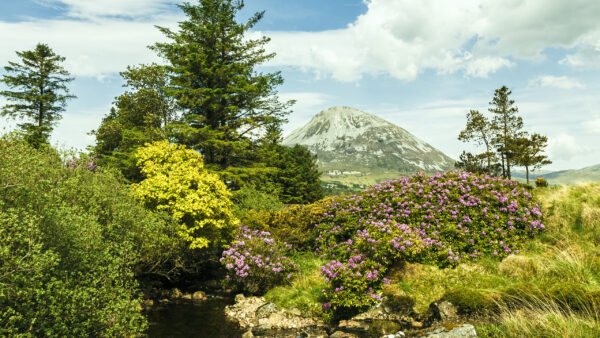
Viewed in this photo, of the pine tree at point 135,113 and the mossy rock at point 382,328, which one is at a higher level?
the pine tree at point 135,113

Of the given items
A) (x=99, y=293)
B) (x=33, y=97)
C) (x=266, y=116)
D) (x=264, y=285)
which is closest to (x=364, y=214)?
(x=264, y=285)

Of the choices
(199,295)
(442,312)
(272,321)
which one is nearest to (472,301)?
(442,312)

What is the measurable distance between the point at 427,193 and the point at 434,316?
6.07m

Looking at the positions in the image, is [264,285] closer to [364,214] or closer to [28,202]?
[364,214]

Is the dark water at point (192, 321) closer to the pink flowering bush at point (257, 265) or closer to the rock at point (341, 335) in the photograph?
the pink flowering bush at point (257, 265)

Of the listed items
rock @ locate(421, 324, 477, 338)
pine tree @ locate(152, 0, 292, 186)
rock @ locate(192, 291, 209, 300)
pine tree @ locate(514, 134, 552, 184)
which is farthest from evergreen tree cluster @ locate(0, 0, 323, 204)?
pine tree @ locate(514, 134, 552, 184)

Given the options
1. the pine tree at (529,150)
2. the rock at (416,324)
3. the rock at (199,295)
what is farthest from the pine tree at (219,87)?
the pine tree at (529,150)

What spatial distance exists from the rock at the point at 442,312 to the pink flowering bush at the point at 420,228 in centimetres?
161

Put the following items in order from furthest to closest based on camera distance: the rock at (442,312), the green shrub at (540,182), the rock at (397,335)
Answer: the green shrub at (540,182) → the rock at (442,312) → the rock at (397,335)

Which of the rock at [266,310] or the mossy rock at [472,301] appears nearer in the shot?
the mossy rock at [472,301]

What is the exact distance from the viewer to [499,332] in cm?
627

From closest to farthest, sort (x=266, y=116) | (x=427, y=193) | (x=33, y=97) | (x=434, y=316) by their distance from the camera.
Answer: (x=434, y=316) < (x=427, y=193) < (x=266, y=116) < (x=33, y=97)

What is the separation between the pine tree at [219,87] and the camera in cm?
2305

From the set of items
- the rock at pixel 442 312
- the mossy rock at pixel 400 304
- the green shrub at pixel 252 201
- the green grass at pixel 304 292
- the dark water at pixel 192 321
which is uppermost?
the green shrub at pixel 252 201
